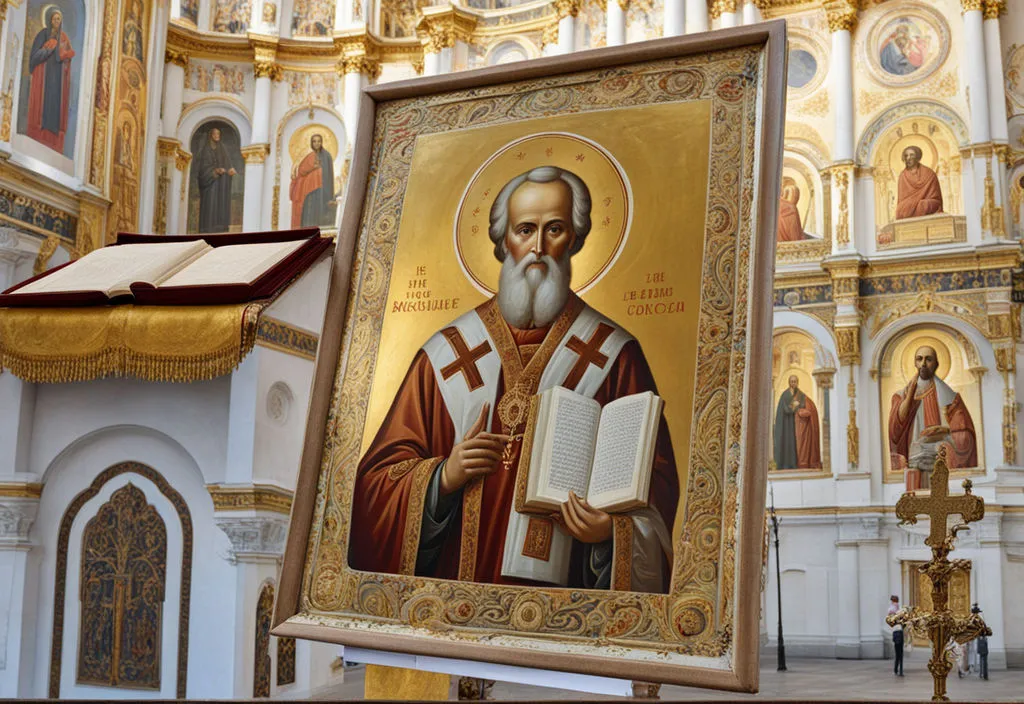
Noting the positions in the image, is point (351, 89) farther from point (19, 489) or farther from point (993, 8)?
point (19, 489)

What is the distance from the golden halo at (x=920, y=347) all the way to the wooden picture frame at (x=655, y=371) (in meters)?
14.5

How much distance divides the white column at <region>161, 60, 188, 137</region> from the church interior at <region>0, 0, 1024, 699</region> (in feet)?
0.17

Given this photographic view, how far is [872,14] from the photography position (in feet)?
60.7

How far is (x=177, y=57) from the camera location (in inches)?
802

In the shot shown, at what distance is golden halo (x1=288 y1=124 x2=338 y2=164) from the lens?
68.1ft

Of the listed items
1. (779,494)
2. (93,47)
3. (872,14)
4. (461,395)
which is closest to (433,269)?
(461,395)

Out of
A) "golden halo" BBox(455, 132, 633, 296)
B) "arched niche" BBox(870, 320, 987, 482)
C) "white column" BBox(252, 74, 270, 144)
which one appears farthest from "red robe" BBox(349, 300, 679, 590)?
"white column" BBox(252, 74, 270, 144)

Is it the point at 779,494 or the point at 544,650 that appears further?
the point at 779,494

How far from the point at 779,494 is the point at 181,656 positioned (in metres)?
12.8

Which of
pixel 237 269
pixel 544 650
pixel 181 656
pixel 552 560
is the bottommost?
pixel 181 656

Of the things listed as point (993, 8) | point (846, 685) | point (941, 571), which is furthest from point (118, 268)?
point (993, 8)

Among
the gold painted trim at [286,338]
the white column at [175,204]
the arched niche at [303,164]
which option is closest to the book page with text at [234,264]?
the gold painted trim at [286,338]

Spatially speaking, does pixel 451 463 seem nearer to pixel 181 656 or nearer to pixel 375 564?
pixel 375 564

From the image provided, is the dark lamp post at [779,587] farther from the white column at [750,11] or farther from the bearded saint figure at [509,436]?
the bearded saint figure at [509,436]
